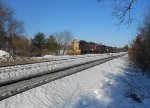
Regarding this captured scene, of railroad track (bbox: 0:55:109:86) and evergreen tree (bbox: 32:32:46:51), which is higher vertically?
evergreen tree (bbox: 32:32:46:51)

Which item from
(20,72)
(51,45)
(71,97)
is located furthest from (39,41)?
(71,97)

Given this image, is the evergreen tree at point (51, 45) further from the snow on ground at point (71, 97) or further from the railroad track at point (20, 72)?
the snow on ground at point (71, 97)

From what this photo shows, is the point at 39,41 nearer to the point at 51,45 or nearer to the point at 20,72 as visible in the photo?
the point at 51,45

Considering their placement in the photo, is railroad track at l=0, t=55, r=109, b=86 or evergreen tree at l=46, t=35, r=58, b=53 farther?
evergreen tree at l=46, t=35, r=58, b=53

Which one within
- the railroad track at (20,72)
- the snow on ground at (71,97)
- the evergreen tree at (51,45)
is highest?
the evergreen tree at (51,45)

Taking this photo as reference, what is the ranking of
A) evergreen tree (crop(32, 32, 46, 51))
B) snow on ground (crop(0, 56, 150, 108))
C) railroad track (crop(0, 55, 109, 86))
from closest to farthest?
snow on ground (crop(0, 56, 150, 108))
railroad track (crop(0, 55, 109, 86))
evergreen tree (crop(32, 32, 46, 51))

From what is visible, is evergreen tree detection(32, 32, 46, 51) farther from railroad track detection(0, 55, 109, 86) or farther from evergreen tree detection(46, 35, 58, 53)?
railroad track detection(0, 55, 109, 86)

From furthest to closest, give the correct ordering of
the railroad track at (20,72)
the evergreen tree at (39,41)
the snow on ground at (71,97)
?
the evergreen tree at (39,41) → the railroad track at (20,72) → the snow on ground at (71,97)

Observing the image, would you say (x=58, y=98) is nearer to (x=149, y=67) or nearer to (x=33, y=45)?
(x=149, y=67)

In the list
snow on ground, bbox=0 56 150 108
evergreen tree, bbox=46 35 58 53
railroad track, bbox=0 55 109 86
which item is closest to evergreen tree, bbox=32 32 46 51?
evergreen tree, bbox=46 35 58 53

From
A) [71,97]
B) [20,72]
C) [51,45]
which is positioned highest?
[51,45]

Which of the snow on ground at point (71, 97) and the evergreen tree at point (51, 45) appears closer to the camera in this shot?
the snow on ground at point (71, 97)

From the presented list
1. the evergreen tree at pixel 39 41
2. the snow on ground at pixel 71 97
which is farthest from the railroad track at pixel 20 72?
the evergreen tree at pixel 39 41

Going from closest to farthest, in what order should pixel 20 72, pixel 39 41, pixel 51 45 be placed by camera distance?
pixel 20 72 → pixel 39 41 → pixel 51 45
